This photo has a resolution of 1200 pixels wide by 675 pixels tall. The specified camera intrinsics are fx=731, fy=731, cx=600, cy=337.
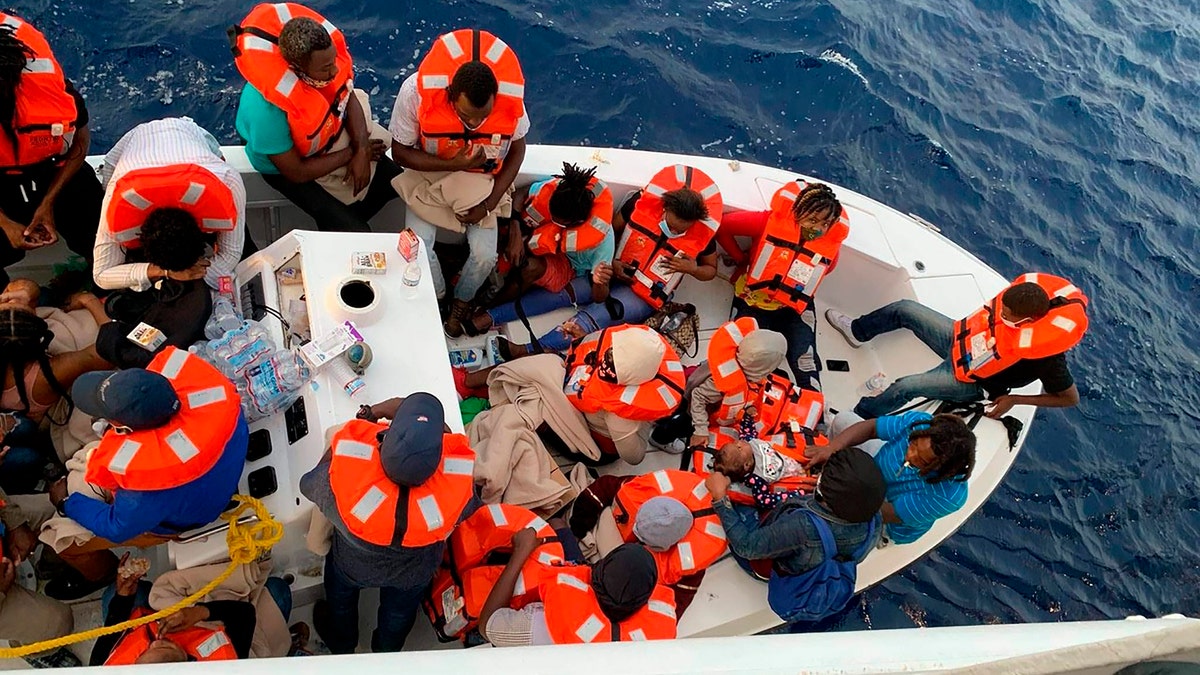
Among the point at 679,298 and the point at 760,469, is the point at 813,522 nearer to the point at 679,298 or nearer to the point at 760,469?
the point at 760,469

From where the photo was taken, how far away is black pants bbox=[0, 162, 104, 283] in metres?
2.78

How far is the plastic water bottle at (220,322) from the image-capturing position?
2527mm

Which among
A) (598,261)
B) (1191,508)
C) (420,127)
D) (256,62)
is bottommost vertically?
(1191,508)

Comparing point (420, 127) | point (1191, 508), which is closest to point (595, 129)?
point (420, 127)

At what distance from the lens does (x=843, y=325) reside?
396 cm

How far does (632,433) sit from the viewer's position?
2979mm

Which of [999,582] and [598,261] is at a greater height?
[598,261]

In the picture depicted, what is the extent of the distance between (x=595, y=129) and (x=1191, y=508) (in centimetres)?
441

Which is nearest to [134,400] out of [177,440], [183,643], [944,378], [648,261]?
[177,440]

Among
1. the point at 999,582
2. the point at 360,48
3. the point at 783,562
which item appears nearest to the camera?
the point at 783,562

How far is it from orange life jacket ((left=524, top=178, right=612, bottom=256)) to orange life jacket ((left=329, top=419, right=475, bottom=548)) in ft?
5.31

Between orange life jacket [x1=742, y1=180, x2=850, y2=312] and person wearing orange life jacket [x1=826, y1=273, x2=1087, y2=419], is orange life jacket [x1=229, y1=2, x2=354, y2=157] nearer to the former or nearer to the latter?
orange life jacket [x1=742, y1=180, x2=850, y2=312]

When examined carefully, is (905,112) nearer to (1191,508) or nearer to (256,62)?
(1191,508)

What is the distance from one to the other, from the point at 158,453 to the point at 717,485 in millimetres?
1819
